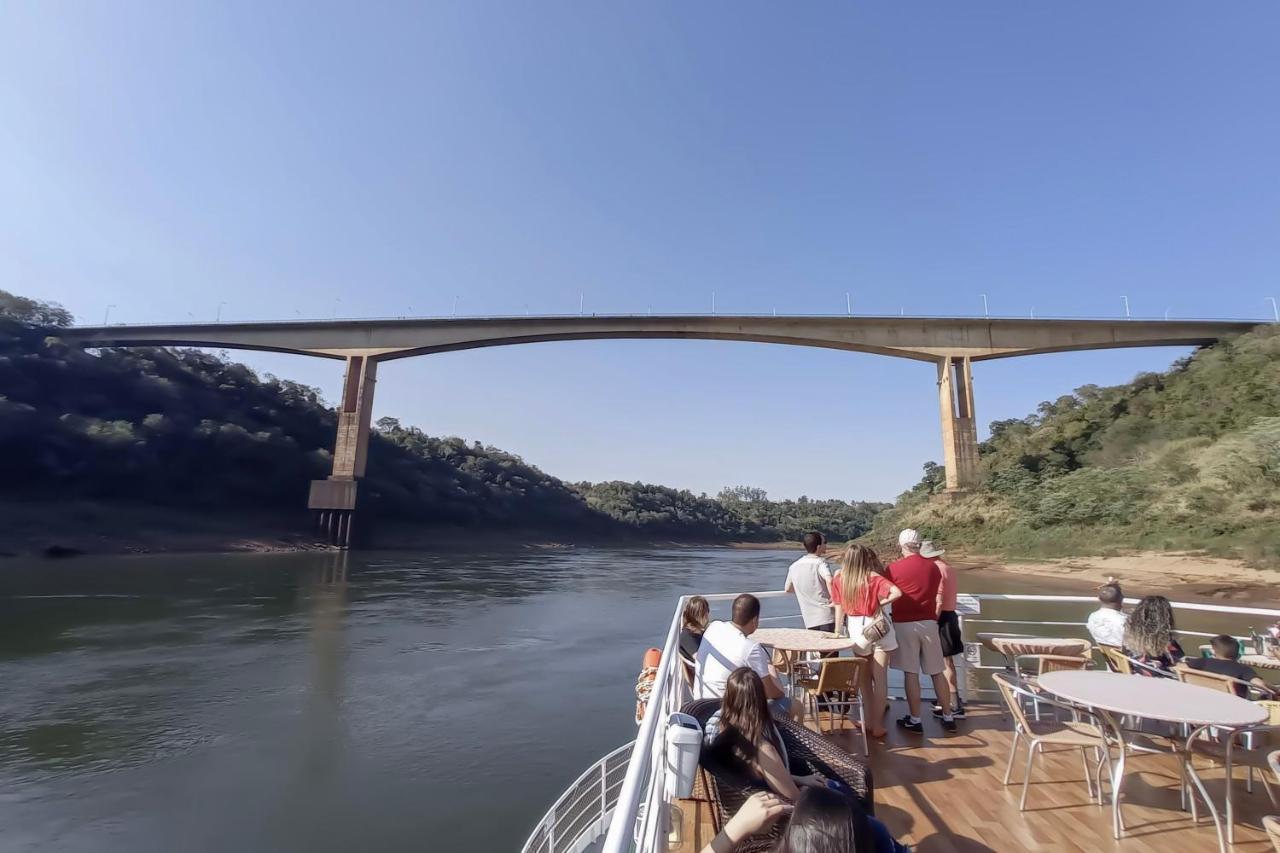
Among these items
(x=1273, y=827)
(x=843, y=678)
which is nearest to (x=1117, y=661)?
(x=843, y=678)

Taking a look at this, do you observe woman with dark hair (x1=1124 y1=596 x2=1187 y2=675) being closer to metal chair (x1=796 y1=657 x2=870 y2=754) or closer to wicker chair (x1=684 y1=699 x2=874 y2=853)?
metal chair (x1=796 y1=657 x2=870 y2=754)

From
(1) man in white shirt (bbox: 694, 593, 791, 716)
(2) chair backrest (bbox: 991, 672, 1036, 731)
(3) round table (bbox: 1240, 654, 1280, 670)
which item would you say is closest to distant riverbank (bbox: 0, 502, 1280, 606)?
(3) round table (bbox: 1240, 654, 1280, 670)

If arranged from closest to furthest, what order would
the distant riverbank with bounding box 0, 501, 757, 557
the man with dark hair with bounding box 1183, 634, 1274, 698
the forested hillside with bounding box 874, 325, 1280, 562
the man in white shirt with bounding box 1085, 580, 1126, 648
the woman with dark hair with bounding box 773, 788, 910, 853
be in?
the woman with dark hair with bounding box 773, 788, 910, 853 → the man with dark hair with bounding box 1183, 634, 1274, 698 → the man in white shirt with bounding box 1085, 580, 1126, 648 → the forested hillside with bounding box 874, 325, 1280, 562 → the distant riverbank with bounding box 0, 501, 757, 557

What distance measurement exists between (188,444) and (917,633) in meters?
51.2

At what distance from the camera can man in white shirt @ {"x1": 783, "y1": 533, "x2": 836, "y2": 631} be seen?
464 centimetres

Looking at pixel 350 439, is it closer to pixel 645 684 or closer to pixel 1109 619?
pixel 645 684

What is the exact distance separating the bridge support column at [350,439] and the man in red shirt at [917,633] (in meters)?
36.2

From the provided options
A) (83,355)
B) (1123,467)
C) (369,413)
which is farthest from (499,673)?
(83,355)

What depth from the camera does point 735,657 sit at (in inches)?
112

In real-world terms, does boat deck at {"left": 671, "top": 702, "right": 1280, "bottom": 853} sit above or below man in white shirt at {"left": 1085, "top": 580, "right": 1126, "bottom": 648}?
below

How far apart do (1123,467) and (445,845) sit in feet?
Result: 118

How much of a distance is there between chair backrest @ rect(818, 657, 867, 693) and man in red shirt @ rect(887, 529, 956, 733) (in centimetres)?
41

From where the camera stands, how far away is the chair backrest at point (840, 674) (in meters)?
3.71

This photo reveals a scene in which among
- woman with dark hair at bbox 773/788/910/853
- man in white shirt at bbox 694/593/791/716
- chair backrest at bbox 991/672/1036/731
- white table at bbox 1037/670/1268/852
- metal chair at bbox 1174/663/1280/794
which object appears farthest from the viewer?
metal chair at bbox 1174/663/1280/794
